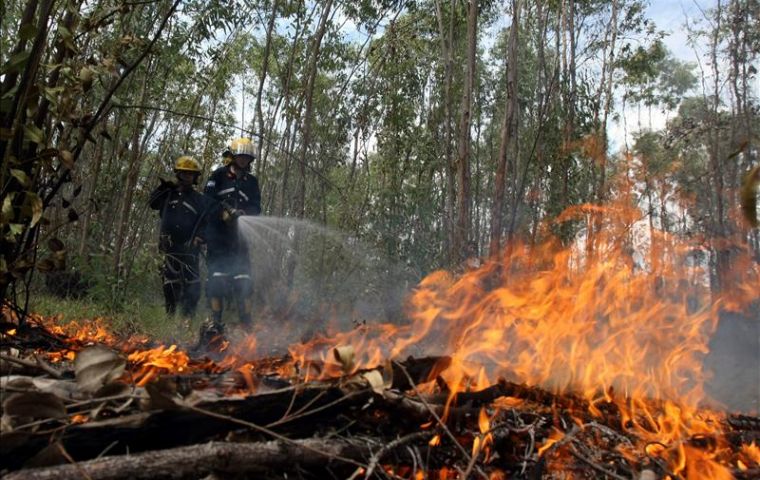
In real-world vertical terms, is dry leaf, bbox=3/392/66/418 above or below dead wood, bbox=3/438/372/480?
above

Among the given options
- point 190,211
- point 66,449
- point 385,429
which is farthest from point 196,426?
point 190,211

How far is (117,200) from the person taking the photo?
1348 cm

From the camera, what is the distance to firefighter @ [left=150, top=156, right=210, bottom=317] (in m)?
7.38

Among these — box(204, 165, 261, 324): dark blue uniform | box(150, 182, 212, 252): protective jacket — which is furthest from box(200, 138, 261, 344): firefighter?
box(150, 182, 212, 252): protective jacket

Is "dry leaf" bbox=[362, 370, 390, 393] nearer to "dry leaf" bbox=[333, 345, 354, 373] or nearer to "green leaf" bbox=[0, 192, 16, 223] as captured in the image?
"dry leaf" bbox=[333, 345, 354, 373]

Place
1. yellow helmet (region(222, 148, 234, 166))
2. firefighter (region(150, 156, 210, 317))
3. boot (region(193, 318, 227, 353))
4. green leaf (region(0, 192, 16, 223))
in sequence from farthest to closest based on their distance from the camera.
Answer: firefighter (region(150, 156, 210, 317))
yellow helmet (region(222, 148, 234, 166))
boot (region(193, 318, 227, 353))
green leaf (region(0, 192, 16, 223))

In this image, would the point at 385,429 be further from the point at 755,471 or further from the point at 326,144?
the point at 326,144

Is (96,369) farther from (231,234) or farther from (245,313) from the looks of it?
(231,234)

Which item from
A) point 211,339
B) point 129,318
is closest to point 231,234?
point 129,318

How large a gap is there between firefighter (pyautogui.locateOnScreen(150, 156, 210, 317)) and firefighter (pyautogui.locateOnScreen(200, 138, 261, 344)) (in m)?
0.21

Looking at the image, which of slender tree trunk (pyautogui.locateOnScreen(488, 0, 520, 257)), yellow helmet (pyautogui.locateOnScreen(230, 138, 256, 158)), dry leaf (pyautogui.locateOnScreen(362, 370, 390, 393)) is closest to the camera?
dry leaf (pyautogui.locateOnScreen(362, 370, 390, 393))

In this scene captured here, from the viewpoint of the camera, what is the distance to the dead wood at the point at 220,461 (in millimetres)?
1389

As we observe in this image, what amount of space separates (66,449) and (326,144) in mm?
15472

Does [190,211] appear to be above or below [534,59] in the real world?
below
